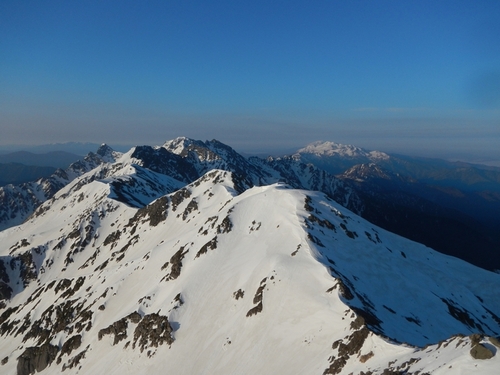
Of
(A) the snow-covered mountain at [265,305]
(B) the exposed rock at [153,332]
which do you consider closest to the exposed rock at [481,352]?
(A) the snow-covered mountain at [265,305]

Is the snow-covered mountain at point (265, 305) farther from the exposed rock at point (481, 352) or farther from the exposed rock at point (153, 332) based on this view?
the exposed rock at point (153, 332)

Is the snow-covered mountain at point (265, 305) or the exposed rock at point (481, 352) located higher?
the exposed rock at point (481, 352)

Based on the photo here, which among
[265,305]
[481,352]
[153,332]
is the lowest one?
[153,332]

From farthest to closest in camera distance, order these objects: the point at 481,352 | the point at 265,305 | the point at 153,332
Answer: the point at 153,332
the point at 265,305
the point at 481,352

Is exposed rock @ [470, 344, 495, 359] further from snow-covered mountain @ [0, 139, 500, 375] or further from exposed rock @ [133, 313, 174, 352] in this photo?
exposed rock @ [133, 313, 174, 352]

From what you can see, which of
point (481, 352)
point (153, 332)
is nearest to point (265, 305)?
point (153, 332)

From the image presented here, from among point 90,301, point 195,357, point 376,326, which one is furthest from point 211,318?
point 90,301

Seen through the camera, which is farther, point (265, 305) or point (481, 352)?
point (265, 305)

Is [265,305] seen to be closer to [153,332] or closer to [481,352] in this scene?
[153,332]

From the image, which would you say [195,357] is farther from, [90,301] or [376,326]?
[90,301]
